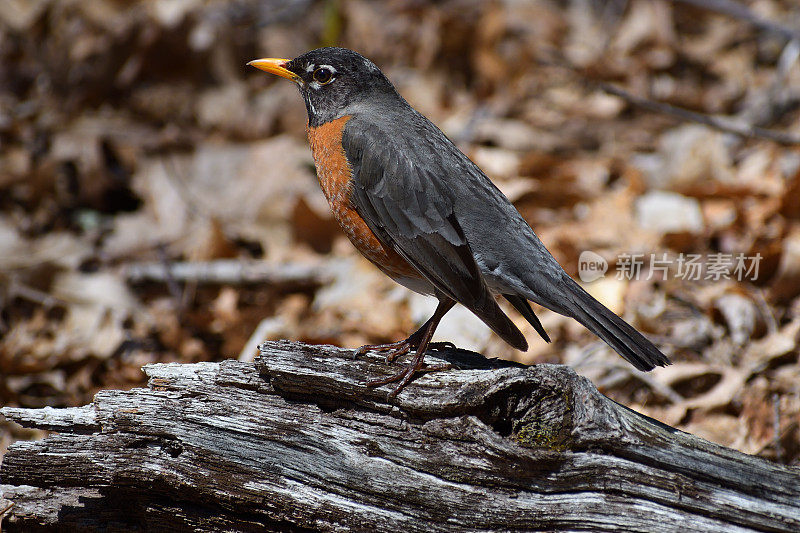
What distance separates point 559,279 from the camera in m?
3.00

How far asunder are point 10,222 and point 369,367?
438cm

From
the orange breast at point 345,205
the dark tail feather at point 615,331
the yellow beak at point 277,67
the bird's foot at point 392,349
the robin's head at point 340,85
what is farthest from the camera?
the yellow beak at point 277,67

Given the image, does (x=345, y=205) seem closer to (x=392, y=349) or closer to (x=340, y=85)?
(x=392, y=349)

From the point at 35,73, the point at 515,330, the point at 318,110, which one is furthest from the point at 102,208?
the point at 515,330

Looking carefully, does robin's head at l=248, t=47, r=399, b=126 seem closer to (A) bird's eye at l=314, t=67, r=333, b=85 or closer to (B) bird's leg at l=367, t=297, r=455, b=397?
(A) bird's eye at l=314, t=67, r=333, b=85

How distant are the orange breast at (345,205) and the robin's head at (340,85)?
0.25 m

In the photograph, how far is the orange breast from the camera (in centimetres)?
327

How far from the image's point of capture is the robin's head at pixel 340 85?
150 inches

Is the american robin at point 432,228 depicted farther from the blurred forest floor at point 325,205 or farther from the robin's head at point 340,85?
the blurred forest floor at point 325,205

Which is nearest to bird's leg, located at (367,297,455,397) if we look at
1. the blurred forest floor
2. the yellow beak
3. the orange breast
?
the orange breast

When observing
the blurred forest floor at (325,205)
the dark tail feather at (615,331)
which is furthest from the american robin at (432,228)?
the blurred forest floor at (325,205)

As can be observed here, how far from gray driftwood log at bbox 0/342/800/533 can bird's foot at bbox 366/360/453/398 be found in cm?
3

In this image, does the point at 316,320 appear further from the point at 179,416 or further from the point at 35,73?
the point at 35,73

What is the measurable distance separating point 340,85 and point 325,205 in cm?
229
